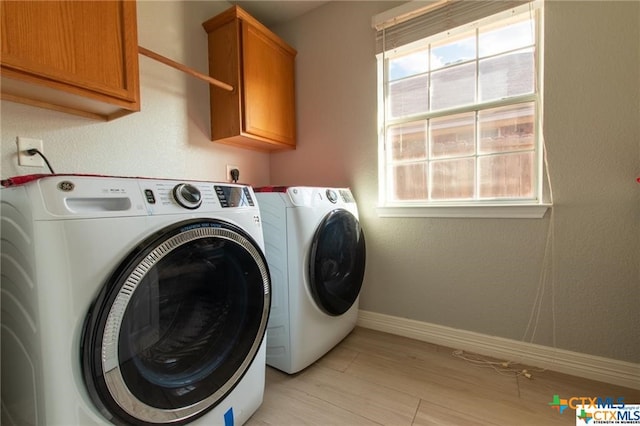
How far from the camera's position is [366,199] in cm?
189

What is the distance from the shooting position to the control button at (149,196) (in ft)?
2.44

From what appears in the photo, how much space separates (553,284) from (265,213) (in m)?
1.52

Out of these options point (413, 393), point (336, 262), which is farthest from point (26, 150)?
point (413, 393)

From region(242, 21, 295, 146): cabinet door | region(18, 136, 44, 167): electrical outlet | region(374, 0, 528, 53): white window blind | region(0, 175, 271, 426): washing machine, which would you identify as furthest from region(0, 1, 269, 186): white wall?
region(374, 0, 528, 53): white window blind

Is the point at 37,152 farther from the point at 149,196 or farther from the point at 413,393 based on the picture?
the point at 413,393

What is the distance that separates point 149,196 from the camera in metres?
0.75

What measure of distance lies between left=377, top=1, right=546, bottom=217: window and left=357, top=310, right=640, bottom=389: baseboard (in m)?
0.73

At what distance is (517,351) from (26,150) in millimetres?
2527

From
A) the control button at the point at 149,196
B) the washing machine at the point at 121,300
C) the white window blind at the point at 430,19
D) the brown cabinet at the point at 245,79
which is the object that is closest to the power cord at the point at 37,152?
the washing machine at the point at 121,300

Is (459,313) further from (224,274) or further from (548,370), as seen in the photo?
(224,274)

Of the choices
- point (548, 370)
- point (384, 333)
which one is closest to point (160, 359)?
point (384, 333)

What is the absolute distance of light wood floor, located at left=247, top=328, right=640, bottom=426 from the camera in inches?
43.4

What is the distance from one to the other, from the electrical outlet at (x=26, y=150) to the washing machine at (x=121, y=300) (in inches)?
24.2

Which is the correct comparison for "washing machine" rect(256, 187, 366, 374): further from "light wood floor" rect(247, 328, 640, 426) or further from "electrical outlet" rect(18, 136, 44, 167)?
"electrical outlet" rect(18, 136, 44, 167)
